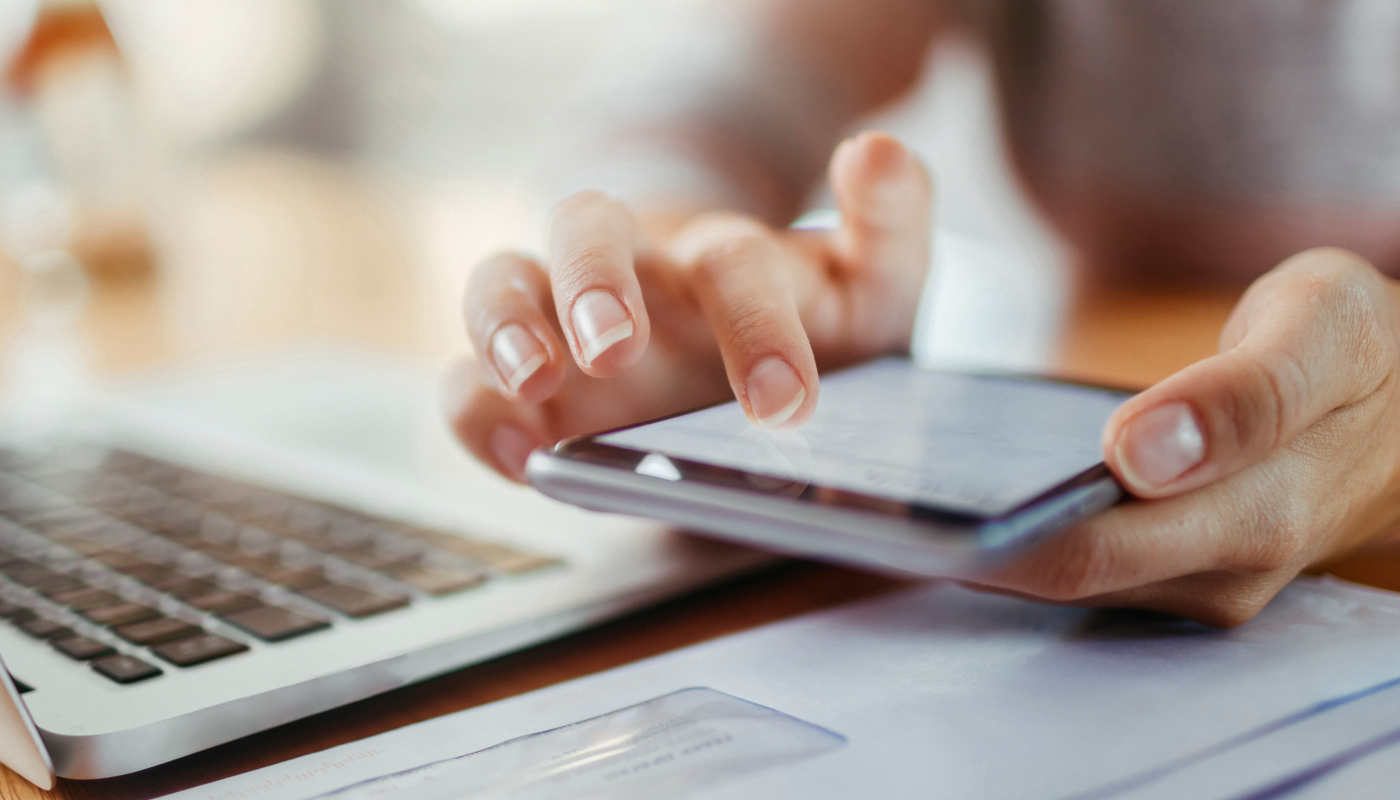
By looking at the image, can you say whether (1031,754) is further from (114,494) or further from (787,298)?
(114,494)

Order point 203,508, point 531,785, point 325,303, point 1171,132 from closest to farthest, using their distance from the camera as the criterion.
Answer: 1. point 531,785
2. point 203,508
3. point 1171,132
4. point 325,303

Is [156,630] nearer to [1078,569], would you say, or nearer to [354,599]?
[354,599]

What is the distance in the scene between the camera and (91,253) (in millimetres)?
865

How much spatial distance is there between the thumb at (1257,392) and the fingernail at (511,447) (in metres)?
0.18

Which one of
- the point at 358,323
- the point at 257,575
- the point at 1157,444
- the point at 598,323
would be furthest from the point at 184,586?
the point at 358,323

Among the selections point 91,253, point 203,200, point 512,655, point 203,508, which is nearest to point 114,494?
point 203,508

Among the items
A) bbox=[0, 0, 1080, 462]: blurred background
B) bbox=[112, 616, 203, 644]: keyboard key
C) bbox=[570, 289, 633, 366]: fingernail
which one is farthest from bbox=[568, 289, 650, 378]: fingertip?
bbox=[0, 0, 1080, 462]: blurred background

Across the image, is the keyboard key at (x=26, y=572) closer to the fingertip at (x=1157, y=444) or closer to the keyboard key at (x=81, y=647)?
the keyboard key at (x=81, y=647)

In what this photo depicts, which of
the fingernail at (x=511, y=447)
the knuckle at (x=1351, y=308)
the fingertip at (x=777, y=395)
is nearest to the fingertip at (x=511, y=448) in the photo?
the fingernail at (x=511, y=447)

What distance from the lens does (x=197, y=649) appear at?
0.75 feet

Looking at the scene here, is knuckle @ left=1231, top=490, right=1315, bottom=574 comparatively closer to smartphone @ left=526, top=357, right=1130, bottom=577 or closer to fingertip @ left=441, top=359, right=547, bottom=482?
smartphone @ left=526, top=357, right=1130, bottom=577

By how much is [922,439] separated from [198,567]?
0.18 meters

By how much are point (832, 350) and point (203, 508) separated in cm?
20

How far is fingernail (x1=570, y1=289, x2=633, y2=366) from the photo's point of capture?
0.25 m
